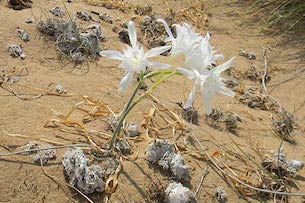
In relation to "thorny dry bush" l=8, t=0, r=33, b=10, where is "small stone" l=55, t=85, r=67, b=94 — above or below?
below

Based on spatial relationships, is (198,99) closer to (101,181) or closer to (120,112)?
(120,112)

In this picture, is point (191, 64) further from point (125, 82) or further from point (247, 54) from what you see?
point (247, 54)

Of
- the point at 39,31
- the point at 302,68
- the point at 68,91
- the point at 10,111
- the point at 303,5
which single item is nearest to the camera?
the point at 10,111

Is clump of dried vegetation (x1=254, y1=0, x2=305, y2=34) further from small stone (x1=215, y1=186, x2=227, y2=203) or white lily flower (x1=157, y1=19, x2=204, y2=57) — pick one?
white lily flower (x1=157, y1=19, x2=204, y2=57)

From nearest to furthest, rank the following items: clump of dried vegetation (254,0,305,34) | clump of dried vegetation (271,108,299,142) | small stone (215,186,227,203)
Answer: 1. small stone (215,186,227,203)
2. clump of dried vegetation (271,108,299,142)
3. clump of dried vegetation (254,0,305,34)

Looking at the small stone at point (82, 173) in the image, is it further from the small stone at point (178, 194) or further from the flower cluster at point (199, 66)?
the flower cluster at point (199, 66)

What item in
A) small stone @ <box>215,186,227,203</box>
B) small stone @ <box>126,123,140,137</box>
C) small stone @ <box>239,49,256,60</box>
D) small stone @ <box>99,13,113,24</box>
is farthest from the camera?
small stone @ <box>239,49,256,60</box>

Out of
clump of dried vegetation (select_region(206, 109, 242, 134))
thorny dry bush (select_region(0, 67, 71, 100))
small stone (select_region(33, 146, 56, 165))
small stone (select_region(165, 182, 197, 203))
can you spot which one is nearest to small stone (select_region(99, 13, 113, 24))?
thorny dry bush (select_region(0, 67, 71, 100))

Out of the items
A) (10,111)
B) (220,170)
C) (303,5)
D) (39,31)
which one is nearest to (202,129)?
(220,170)
